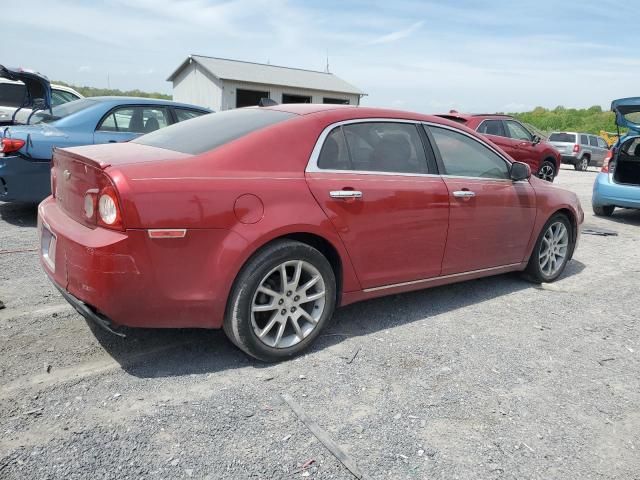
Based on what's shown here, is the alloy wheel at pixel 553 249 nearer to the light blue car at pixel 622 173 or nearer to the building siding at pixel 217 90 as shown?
the light blue car at pixel 622 173

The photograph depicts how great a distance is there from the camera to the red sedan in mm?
2660

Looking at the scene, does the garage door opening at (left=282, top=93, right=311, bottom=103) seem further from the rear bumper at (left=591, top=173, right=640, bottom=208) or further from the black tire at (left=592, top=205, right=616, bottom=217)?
the rear bumper at (left=591, top=173, right=640, bottom=208)

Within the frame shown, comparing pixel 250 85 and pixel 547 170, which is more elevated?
pixel 250 85

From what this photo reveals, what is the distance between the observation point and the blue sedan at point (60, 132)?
5699 mm

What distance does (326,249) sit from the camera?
3344 mm

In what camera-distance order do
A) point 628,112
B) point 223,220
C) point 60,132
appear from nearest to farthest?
1. point 223,220
2. point 60,132
3. point 628,112

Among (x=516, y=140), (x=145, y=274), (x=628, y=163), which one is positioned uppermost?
(x=516, y=140)

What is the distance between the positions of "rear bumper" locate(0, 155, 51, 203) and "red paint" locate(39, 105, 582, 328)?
9.31 ft

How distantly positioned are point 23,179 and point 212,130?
3437 mm

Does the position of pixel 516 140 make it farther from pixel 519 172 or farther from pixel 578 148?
pixel 578 148

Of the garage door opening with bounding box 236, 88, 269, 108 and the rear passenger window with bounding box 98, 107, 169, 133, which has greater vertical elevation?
the garage door opening with bounding box 236, 88, 269, 108

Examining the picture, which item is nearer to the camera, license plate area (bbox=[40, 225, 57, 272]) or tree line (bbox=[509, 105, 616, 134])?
license plate area (bbox=[40, 225, 57, 272])

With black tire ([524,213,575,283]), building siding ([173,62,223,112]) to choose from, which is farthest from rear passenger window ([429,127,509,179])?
building siding ([173,62,223,112])

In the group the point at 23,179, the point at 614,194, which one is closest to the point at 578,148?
the point at 614,194
